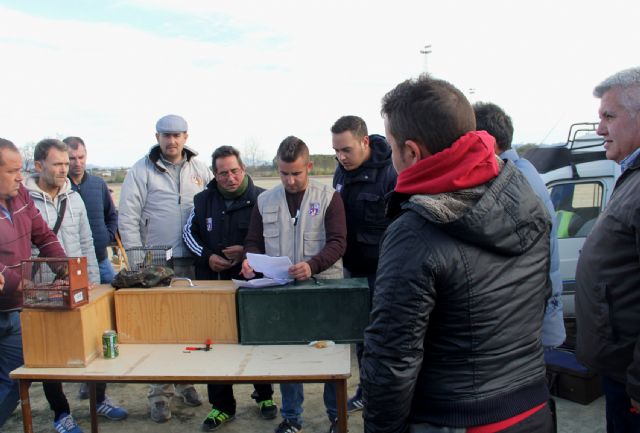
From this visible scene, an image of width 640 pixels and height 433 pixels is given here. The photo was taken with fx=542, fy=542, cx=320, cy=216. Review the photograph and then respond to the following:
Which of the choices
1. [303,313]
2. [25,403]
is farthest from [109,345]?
[303,313]

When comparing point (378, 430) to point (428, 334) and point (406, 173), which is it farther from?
point (406, 173)

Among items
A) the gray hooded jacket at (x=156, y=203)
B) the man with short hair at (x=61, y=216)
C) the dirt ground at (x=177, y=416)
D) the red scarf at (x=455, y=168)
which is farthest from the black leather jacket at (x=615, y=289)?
the man with short hair at (x=61, y=216)

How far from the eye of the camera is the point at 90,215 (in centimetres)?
475

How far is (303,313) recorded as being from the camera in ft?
9.96

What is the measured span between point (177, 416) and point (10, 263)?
1696 millimetres

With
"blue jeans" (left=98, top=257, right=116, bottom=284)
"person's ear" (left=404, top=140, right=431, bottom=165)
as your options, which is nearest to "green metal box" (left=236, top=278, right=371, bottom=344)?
"person's ear" (left=404, top=140, right=431, bottom=165)

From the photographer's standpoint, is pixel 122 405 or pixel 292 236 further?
pixel 122 405

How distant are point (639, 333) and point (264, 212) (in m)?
2.21

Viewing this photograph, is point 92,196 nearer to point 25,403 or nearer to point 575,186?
point 25,403

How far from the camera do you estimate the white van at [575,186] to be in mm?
5168

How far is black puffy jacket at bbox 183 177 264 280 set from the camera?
389cm

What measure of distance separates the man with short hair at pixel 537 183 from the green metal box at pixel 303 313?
95cm

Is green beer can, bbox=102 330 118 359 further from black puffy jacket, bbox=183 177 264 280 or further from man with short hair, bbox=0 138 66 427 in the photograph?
black puffy jacket, bbox=183 177 264 280

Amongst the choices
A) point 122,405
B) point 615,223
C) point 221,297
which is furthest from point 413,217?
point 122,405
